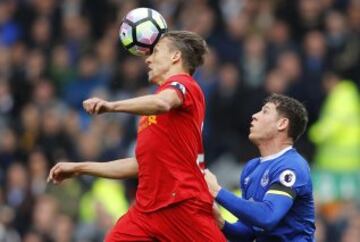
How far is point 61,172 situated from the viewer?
968 centimetres

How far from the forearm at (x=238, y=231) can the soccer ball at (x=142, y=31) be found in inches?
51.8

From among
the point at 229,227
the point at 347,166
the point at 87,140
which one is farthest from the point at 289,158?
the point at 87,140

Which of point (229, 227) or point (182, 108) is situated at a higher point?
point (182, 108)

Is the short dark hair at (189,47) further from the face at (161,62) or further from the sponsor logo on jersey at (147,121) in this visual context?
the sponsor logo on jersey at (147,121)

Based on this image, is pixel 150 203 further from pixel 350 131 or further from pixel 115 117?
pixel 115 117

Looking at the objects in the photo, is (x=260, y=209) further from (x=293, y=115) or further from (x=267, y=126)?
(x=293, y=115)

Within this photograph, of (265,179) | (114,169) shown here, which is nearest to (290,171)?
(265,179)

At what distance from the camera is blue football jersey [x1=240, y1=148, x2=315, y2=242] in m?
9.34

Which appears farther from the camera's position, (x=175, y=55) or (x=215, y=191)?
(x=175, y=55)

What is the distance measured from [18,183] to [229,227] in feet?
24.8

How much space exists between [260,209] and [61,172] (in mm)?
1408

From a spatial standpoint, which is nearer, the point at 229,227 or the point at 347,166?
the point at 229,227

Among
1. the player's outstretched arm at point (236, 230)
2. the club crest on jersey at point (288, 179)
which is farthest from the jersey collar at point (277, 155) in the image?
the player's outstretched arm at point (236, 230)

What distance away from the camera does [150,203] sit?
9.48 meters
